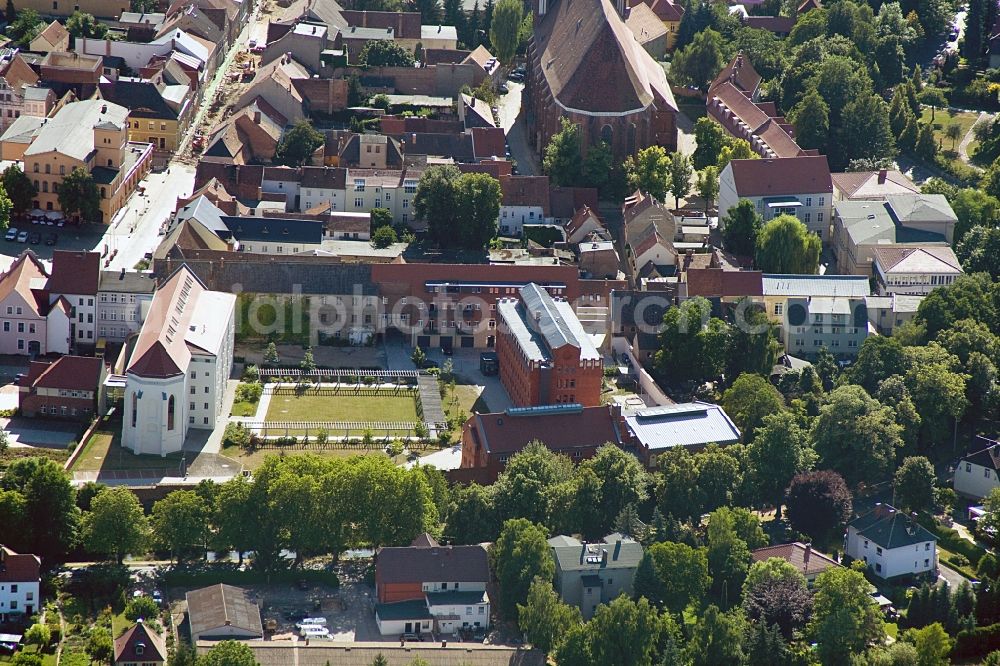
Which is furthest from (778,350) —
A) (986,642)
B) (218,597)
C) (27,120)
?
(27,120)

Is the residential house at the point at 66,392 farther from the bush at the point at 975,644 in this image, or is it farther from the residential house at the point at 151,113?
the bush at the point at 975,644

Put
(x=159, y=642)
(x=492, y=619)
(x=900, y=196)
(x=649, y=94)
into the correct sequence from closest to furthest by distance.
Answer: (x=159, y=642) → (x=492, y=619) → (x=900, y=196) → (x=649, y=94)

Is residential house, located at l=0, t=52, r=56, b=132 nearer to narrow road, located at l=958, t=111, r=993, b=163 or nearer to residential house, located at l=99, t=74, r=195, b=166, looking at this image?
residential house, located at l=99, t=74, r=195, b=166

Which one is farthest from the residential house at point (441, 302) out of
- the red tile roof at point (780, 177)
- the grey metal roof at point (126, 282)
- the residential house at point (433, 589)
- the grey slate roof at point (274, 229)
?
the residential house at point (433, 589)

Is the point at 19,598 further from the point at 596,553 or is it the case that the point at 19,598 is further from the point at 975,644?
the point at 975,644

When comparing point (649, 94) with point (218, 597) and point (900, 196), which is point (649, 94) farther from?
point (218, 597)

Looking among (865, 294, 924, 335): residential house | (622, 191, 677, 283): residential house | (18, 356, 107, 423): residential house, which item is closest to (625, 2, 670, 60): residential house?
(622, 191, 677, 283): residential house

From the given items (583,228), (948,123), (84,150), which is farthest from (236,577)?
(948,123)
